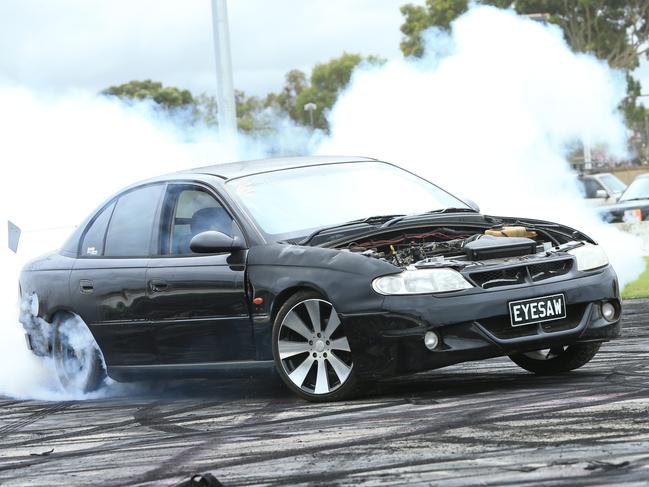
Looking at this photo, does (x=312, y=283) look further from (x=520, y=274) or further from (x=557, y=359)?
(x=557, y=359)

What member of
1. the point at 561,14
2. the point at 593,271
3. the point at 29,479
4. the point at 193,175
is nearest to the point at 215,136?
the point at 193,175

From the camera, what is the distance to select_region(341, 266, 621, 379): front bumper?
24.1 ft

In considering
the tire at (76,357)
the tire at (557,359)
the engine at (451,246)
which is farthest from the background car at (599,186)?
the engine at (451,246)

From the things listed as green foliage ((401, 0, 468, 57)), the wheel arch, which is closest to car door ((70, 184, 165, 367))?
the wheel arch

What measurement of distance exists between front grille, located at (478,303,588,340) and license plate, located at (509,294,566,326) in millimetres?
42

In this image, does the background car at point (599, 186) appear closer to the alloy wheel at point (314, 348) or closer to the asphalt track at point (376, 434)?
the asphalt track at point (376, 434)

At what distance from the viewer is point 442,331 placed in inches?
291

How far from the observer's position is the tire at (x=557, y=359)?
8.29 m

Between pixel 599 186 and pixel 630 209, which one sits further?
pixel 599 186

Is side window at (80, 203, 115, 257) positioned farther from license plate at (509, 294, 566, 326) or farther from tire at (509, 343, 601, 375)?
license plate at (509, 294, 566, 326)

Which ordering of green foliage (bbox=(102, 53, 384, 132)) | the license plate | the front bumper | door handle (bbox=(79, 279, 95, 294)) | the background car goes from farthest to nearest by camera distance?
1. green foliage (bbox=(102, 53, 384, 132))
2. the background car
3. door handle (bbox=(79, 279, 95, 294))
4. the license plate
5. the front bumper

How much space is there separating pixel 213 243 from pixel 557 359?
7.24ft

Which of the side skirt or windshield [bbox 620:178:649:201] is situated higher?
the side skirt

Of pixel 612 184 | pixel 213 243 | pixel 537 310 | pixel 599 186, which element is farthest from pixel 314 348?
pixel 612 184
